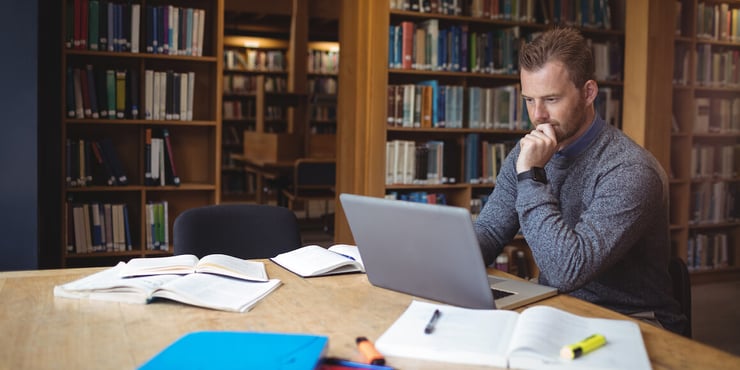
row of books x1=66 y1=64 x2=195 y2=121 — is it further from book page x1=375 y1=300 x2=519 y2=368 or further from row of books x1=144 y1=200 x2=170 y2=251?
book page x1=375 y1=300 x2=519 y2=368

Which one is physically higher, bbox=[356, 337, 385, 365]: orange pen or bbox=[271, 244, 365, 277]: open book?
bbox=[271, 244, 365, 277]: open book

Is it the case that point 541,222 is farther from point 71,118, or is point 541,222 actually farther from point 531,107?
point 71,118

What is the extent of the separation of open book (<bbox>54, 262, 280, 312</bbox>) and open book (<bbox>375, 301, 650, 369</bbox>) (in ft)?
1.25

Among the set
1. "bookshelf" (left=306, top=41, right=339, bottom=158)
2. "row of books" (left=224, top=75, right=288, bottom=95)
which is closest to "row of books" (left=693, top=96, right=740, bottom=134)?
"bookshelf" (left=306, top=41, right=339, bottom=158)

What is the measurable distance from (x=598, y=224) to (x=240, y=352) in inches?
38.0

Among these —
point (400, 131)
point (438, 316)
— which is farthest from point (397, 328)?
point (400, 131)

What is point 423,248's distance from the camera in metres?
1.42

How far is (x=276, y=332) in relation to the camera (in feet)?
4.19

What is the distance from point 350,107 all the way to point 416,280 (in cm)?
303

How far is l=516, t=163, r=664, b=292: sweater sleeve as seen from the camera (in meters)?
1.60

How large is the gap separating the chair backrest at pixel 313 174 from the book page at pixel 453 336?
520 cm

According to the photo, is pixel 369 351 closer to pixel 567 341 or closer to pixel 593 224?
pixel 567 341

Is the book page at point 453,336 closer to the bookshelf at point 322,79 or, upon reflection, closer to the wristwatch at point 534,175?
the wristwatch at point 534,175

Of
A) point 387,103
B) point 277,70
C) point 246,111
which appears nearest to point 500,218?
point 387,103
